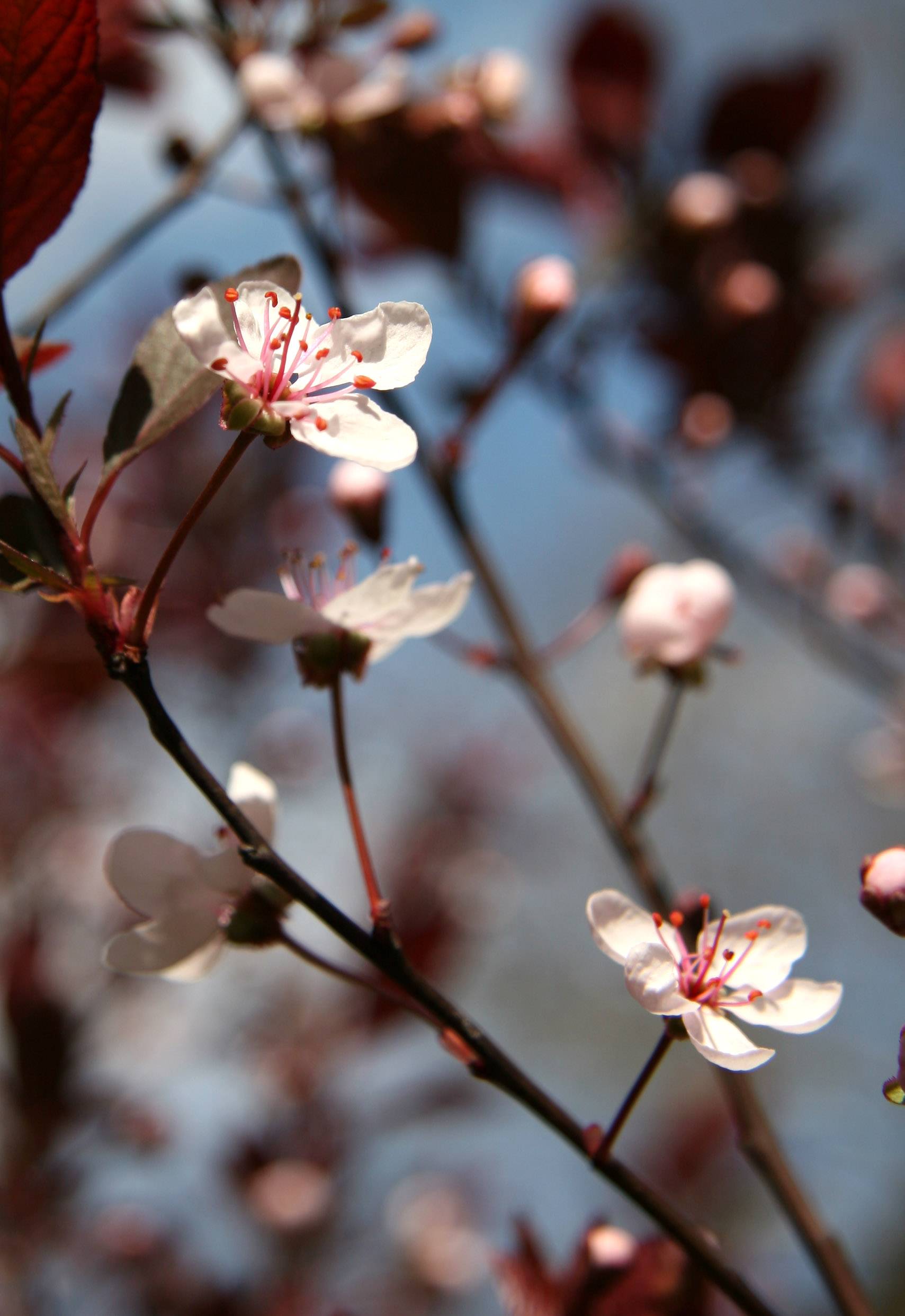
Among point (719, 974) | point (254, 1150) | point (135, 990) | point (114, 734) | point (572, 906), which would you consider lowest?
point (572, 906)

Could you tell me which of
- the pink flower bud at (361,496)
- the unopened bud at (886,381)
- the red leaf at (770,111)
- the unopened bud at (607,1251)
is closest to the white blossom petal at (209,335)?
the pink flower bud at (361,496)

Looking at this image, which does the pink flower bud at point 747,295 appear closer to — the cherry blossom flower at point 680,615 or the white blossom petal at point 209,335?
the cherry blossom flower at point 680,615

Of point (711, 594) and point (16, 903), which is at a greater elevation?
point (711, 594)

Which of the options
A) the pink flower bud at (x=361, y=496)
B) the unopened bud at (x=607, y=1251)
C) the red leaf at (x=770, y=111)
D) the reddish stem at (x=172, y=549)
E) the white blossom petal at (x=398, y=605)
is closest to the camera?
the reddish stem at (x=172, y=549)

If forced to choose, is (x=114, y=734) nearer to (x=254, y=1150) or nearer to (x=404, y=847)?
(x=404, y=847)

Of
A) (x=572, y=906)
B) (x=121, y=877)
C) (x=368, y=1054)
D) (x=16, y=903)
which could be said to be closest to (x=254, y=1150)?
(x=368, y=1054)

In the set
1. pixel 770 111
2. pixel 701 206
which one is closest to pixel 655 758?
pixel 701 206

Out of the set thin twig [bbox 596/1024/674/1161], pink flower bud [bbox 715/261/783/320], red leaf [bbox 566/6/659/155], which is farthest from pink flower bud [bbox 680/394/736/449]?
thin twig [bbox 596/1024/674/1161]
